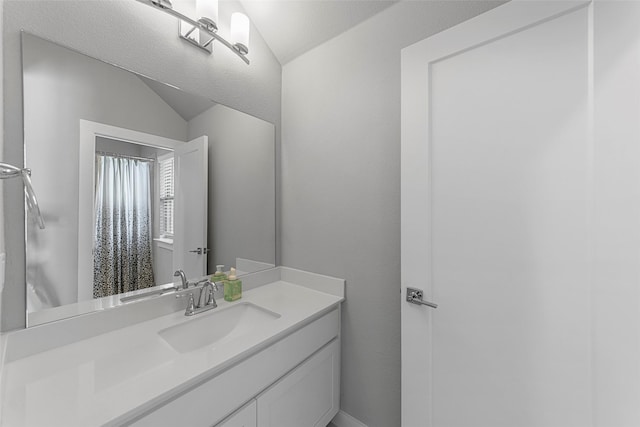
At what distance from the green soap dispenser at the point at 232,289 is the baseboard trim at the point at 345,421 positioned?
88 centimetres

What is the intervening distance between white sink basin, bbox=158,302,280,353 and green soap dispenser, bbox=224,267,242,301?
0.21 ft

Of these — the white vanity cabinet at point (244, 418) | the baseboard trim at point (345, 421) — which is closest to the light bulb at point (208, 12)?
the white vanity cabinet at point (244, 418)

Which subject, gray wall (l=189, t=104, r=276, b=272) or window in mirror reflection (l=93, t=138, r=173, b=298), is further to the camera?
gray wall (l=189, t=104, r=276, b=272)

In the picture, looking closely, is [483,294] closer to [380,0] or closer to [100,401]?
[100,401]

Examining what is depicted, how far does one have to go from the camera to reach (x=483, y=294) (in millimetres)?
947

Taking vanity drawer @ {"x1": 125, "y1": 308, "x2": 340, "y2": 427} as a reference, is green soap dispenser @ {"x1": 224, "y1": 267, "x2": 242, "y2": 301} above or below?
above

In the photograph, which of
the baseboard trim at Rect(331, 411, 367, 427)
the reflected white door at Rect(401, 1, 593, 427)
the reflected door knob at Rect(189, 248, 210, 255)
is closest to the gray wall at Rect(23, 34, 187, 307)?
the reflected door knob at Rect(189, 248, 210, 255)

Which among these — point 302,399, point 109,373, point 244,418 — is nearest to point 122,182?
point 109,373

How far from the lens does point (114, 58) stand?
106 centimetres

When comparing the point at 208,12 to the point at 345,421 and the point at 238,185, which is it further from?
the point at 345,421

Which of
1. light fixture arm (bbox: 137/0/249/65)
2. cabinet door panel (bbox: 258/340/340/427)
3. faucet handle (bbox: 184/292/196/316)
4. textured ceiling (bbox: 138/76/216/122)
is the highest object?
light fixture arm (bbox: 137/0/249/65)

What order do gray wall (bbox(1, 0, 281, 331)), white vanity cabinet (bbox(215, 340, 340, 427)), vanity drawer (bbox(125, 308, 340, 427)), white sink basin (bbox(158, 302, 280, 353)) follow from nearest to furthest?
vanity drawer (bbox(125, 308, 340, 427))
gray wall (bbox(1, 0, 281, 331))
white vanity cabinet (bbox(215, 340, 340, 427))
white sink basin (bbox(158, 302, 280, 353))

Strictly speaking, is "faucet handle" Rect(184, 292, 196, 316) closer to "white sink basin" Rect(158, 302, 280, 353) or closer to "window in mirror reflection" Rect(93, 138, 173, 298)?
"white sink basin" Rect(158, 302, 280, 353)

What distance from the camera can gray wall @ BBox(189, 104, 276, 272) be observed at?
56.4 inches
